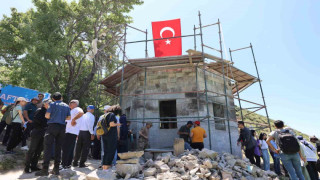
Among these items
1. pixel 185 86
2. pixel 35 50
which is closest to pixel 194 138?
pixel 185 86

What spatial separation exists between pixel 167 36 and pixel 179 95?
2586 millimetres

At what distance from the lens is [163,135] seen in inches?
333

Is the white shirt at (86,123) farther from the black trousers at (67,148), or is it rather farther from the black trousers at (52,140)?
the black trousers at (52,140)

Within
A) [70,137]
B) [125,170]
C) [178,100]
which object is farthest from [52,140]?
[178,100]

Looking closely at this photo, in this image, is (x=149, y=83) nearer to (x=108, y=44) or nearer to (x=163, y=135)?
(x=163, y=135)

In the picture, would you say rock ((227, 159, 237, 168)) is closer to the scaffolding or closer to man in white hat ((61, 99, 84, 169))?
the scaffolding

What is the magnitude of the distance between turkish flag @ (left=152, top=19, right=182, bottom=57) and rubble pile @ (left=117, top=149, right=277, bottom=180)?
4.38 m

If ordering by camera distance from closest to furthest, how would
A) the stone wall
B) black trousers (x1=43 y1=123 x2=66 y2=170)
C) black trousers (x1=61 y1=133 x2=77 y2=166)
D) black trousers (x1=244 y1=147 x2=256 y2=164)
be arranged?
black trousers (x1=43 y1=123 x2=66 y2=170) < black trousers (x1=61 y1=133 x2=77 y2=166) < black trousers (x1=244 y1=147 x2=256 y2=164) < the stone wall

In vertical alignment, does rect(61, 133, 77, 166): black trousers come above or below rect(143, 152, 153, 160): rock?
above

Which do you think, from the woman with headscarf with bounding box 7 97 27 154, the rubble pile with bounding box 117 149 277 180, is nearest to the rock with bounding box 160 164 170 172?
the rubble pile with bounding box 117 149 277 180

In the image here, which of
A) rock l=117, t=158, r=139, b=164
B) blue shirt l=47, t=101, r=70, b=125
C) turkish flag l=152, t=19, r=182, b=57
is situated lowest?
rock l=117, t=158, r=139, b=164

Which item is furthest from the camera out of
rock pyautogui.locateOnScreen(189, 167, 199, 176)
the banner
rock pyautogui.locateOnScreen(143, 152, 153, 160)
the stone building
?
the banner

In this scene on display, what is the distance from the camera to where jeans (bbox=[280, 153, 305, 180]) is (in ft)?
15.3

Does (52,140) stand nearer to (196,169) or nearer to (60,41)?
(196,169)
